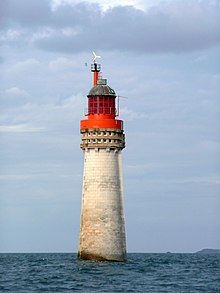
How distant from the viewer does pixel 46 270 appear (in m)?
78.8

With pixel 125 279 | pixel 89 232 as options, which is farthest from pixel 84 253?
pixel 125 279

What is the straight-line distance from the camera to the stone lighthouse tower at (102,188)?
78938 millimetres

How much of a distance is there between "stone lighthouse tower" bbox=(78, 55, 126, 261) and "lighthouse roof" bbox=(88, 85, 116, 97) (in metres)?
0.10

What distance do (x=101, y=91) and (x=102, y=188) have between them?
10.0 meters

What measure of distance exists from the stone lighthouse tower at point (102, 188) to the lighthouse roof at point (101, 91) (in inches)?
4.0

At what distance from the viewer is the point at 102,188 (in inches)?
3105

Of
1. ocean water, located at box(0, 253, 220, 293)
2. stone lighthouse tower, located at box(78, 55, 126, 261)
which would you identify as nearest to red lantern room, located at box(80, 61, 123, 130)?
stone lighthouse tower, located at box(78, 55, 126, 261)

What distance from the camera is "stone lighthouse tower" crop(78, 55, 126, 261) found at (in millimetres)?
78938

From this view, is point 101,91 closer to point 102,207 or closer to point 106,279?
point 102,207

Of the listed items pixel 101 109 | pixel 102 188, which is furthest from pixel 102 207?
pixel 101 109

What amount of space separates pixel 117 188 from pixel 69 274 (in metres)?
12.0

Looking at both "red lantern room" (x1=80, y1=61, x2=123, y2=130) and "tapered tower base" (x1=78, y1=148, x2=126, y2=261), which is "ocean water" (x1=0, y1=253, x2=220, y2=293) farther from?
"red lantern room" (x1=80, y1=61, x2=123, y2=130)

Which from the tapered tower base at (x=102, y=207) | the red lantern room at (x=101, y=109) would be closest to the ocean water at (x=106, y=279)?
the tapered tower base at (x=102, y=207)

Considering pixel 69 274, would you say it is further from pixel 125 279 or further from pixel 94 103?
pixel 94 103
